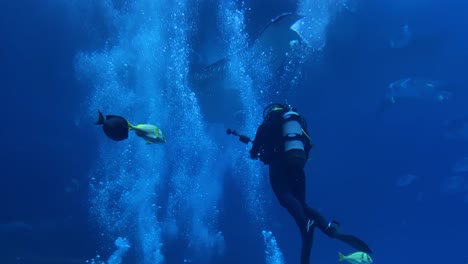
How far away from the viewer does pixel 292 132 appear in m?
4.46

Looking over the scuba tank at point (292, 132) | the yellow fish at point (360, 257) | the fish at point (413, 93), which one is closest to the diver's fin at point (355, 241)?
the scuba tank at point (292, 132)

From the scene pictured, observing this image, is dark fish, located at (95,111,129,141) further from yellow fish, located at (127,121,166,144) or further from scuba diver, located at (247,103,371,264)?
scuba diver, located at (247,103,371,264)

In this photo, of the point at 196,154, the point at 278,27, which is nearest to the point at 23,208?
the point at 196,154

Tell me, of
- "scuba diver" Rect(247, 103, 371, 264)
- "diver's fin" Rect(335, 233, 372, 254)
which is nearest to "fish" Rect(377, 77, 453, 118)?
"scuba diver" Rect(247, 103, 371, 264)

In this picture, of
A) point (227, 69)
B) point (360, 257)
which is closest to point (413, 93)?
point (227, 69)

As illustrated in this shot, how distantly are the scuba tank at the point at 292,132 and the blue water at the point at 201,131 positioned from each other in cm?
880

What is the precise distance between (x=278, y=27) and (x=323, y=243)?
20.3 meters

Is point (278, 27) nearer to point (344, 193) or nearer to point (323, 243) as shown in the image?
point (344, 193)

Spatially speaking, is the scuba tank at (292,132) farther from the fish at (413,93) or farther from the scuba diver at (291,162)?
the fish at (413,93)

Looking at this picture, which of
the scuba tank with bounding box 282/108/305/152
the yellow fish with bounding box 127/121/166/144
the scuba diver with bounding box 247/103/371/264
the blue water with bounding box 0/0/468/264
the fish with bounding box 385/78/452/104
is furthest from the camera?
the fish with bounding box 385/78/452/104

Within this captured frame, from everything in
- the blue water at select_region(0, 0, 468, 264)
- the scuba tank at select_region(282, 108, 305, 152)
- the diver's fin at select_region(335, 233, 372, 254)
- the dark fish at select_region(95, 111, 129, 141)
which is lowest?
the diver's fin at select_region(335, 233, 372, 254)

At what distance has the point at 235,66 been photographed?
15.5m

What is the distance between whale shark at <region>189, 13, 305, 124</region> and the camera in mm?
13188

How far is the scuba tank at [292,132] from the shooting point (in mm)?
4406
